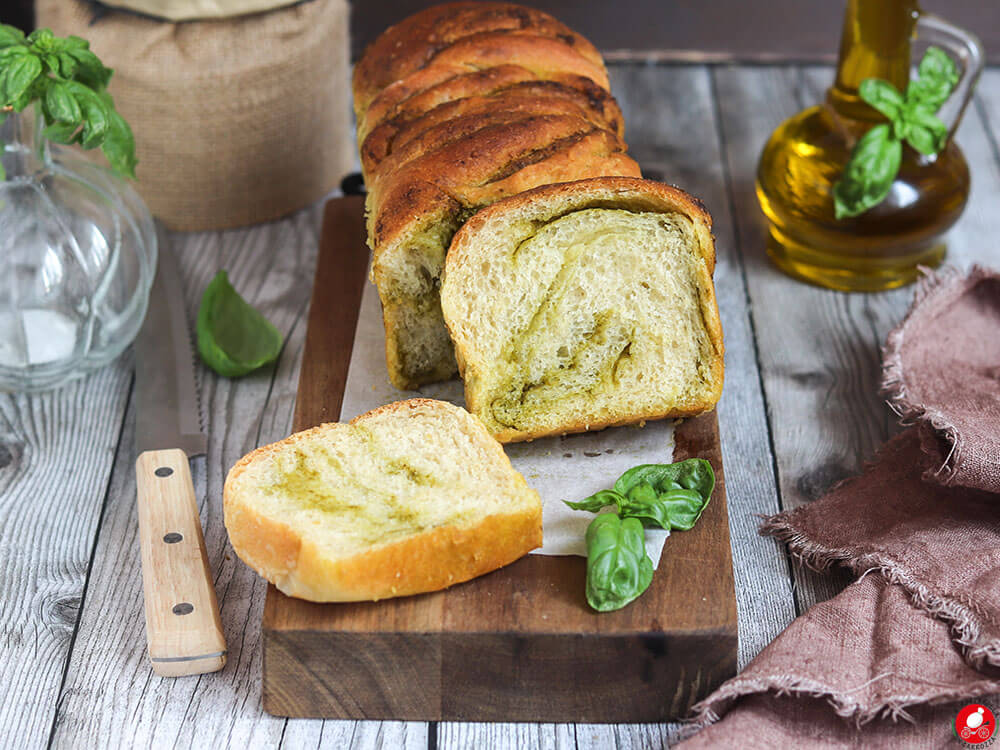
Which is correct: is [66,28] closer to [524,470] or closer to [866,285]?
[524,470]

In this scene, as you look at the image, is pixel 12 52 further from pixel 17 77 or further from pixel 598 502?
pixel 598 502

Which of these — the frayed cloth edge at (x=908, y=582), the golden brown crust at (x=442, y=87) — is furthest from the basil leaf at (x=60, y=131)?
the frayed cloth edge at (x=908, y=582)

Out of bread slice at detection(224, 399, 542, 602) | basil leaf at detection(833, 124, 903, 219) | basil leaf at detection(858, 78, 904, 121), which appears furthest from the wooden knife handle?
basil leaf at detection(858, 78, 904, 121)

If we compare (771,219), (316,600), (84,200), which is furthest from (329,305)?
(771,219)

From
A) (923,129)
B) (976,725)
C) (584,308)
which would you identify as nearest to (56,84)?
(584,308)

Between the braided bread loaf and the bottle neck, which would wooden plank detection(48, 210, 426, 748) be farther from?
the bottle neck
